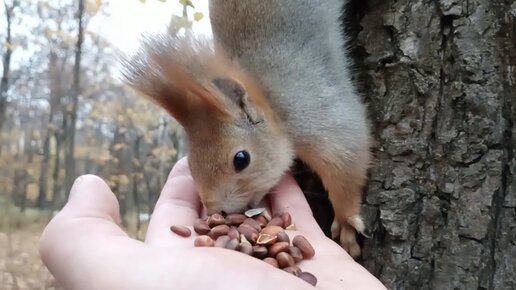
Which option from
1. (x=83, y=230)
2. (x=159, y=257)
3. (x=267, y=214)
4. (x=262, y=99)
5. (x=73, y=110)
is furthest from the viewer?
(x=73, y=110)

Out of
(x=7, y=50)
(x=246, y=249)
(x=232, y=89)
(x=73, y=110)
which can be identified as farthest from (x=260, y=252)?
(x=73, y=110)

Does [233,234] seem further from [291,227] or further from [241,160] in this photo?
[241,160]

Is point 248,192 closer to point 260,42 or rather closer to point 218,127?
point 218,127

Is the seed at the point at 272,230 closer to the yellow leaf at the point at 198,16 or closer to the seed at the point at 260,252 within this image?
the seed at the point at 260,252

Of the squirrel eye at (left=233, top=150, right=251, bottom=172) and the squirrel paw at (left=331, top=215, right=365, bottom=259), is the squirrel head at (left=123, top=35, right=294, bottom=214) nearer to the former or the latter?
the squirrel eye at (left=233, top=150, right=251, bottom=172)

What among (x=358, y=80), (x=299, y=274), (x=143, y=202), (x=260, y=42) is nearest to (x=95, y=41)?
(x=143, y=202)

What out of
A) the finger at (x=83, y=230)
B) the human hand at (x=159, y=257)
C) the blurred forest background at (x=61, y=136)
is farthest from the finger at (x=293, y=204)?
the blurred forest background at (x=61, y=136)
